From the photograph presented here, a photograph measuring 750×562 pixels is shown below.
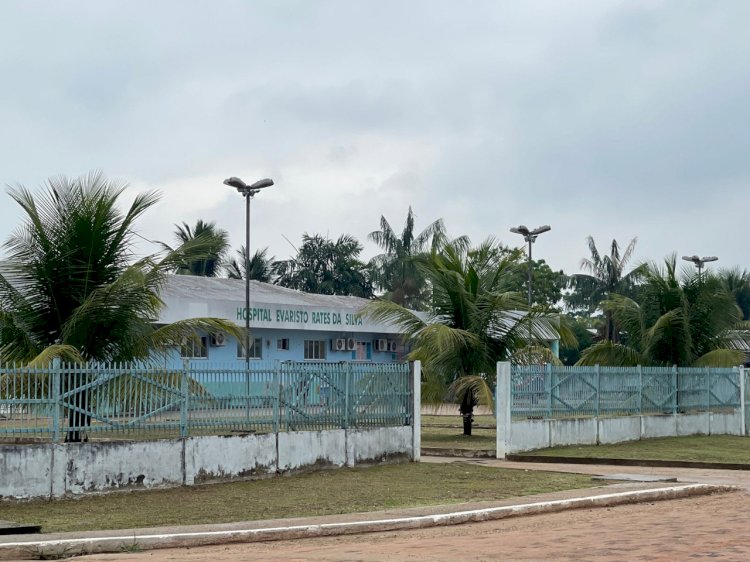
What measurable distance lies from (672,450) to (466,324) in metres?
5.91

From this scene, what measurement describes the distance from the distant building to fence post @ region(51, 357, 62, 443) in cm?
2192

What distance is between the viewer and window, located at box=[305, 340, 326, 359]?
154 ft

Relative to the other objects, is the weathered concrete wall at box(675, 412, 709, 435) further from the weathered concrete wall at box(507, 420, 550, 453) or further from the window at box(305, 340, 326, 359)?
the window at box(305, 340, 326, 359)

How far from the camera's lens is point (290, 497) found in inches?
639

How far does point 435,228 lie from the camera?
219 feet

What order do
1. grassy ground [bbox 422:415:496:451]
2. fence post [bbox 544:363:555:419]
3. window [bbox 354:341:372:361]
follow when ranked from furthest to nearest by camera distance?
window [bbox 354:341:372:361], grassy ground [bbox 422:415:496:451], fence post [bbox 544:363:555:419]

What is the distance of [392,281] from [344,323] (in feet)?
74.0

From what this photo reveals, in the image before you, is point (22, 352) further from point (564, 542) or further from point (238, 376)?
point (564, 542)

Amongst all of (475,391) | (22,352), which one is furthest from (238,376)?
(475,391)

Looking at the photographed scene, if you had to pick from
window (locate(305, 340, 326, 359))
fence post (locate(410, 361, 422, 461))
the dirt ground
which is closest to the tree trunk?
fence post (locate(410, 361, 422, 461))

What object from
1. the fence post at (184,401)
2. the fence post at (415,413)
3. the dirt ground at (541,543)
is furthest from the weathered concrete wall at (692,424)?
the fence post at (184,401)


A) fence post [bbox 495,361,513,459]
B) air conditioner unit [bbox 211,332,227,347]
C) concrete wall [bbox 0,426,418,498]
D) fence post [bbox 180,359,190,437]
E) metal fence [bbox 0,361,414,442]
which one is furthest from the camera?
air conditioner unit [bbox 211,332,227,347]

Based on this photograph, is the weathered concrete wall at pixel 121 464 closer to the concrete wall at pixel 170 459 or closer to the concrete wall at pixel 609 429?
the concrete wall at pixel 170 459

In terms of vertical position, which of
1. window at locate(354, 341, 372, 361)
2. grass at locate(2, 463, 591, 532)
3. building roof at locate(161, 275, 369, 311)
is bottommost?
grass at locate(2, 463, 591, 532)
